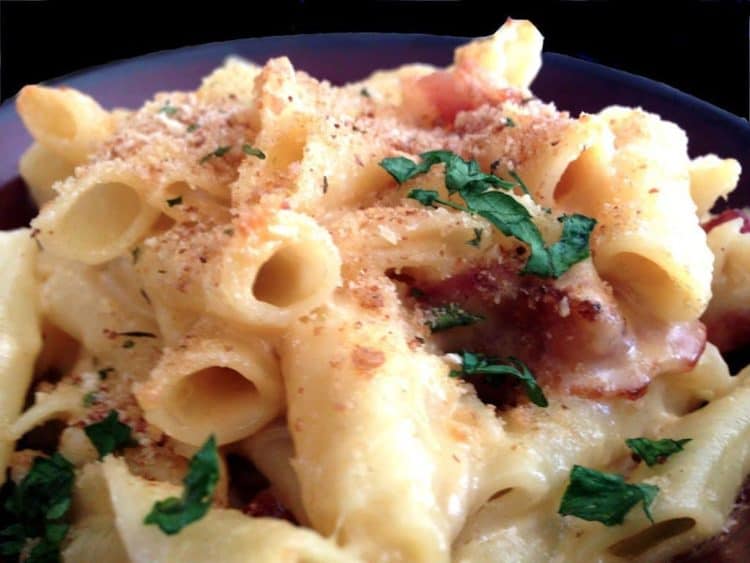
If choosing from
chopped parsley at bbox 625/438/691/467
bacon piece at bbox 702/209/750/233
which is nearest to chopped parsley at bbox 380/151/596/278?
chopped parsley at bbox 625/438/691/467

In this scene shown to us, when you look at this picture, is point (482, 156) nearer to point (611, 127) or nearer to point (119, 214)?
point (611, 127)

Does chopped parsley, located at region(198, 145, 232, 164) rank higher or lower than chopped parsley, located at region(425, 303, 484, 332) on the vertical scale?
higher

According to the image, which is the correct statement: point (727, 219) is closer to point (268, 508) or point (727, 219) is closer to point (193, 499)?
point (268, 508)

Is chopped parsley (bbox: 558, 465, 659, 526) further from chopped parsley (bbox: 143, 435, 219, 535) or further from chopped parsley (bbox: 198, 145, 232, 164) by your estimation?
chopped parsley (bbox: 198, 145, 232, 164)

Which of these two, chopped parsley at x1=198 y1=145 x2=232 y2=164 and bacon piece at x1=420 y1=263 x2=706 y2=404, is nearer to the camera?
bacon piece at x1=420 y1=263 x2=706 y2=404

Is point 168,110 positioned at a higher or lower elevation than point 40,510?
higher

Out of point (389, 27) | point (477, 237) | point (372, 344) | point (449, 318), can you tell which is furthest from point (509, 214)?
point (389, 27)

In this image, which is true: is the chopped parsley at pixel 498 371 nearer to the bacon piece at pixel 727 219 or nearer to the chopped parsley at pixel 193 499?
the chopped parsley at pixel 193 499

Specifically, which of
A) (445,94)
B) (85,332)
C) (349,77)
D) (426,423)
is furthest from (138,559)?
(349,77)
